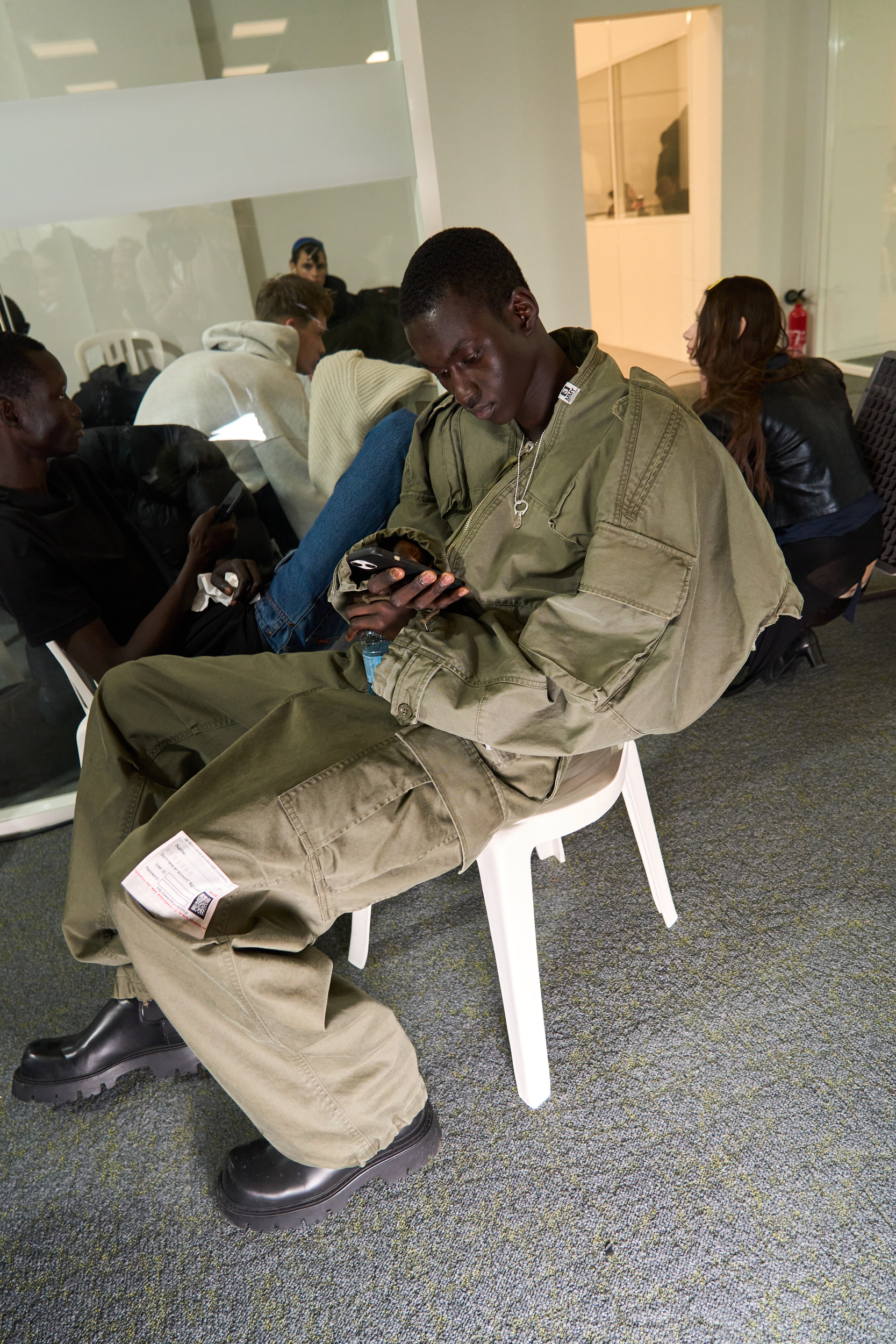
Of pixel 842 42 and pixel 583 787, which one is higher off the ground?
pixel 842 42

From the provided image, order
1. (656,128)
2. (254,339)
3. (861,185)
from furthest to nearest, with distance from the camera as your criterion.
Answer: (656,128)
(861,185)
(254,339)

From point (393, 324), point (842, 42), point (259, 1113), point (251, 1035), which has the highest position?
point (842, 42)

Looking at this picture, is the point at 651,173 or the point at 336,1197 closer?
the point at 336,1197

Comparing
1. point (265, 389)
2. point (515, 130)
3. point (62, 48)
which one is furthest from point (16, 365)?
point (515, 130)

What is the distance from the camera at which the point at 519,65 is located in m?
5.34

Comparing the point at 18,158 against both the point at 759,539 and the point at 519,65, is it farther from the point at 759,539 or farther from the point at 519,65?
the point at 519,65

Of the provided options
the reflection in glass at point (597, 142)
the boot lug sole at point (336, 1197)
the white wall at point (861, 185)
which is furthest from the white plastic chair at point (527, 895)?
the reflection in glass at point (597, 142)

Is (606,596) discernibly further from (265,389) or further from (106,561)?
(265,389)

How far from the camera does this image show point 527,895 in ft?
4.38

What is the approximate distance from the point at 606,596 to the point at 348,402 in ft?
3.46

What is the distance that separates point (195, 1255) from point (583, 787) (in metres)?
0.84

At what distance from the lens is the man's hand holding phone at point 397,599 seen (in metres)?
1.25

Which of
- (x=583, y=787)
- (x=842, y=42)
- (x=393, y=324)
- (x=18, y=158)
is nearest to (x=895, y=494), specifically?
(x=393, y=324)

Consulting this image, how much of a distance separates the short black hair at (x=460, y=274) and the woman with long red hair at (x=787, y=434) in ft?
3.29
